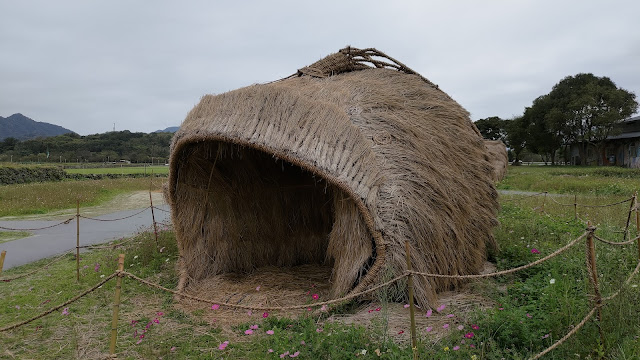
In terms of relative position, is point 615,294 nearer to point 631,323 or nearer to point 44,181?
point 631,323

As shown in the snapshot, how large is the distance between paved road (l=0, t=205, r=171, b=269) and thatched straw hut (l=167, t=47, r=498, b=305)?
3552 mm

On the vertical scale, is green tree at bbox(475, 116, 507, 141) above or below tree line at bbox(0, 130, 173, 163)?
above

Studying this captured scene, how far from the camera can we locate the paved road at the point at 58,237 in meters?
8.05

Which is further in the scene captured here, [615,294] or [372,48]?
[372,48]

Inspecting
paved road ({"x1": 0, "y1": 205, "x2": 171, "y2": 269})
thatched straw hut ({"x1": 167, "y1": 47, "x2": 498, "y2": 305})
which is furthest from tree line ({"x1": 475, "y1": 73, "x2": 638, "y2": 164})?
paved road ({"x1": 0, "y1": 205, "x2": 171, "y2": 269})

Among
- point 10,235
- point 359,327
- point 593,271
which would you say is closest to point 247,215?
point 359,327

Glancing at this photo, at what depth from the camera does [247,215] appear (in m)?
6.61

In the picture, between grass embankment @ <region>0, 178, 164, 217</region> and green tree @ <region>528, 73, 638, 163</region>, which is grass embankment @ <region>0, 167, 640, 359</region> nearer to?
grass embankment @ <region>0, 178, 164, 217</region>

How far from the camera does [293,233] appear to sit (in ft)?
23.2

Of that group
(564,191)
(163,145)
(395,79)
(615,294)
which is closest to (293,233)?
(395,79)

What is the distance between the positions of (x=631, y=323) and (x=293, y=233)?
15.5 ft

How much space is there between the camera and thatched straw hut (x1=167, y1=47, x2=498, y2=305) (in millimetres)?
4152

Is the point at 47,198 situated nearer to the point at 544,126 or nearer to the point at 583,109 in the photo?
the point at 583,109

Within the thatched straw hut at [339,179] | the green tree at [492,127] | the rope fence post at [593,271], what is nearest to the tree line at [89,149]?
the green tree at [492,127]
